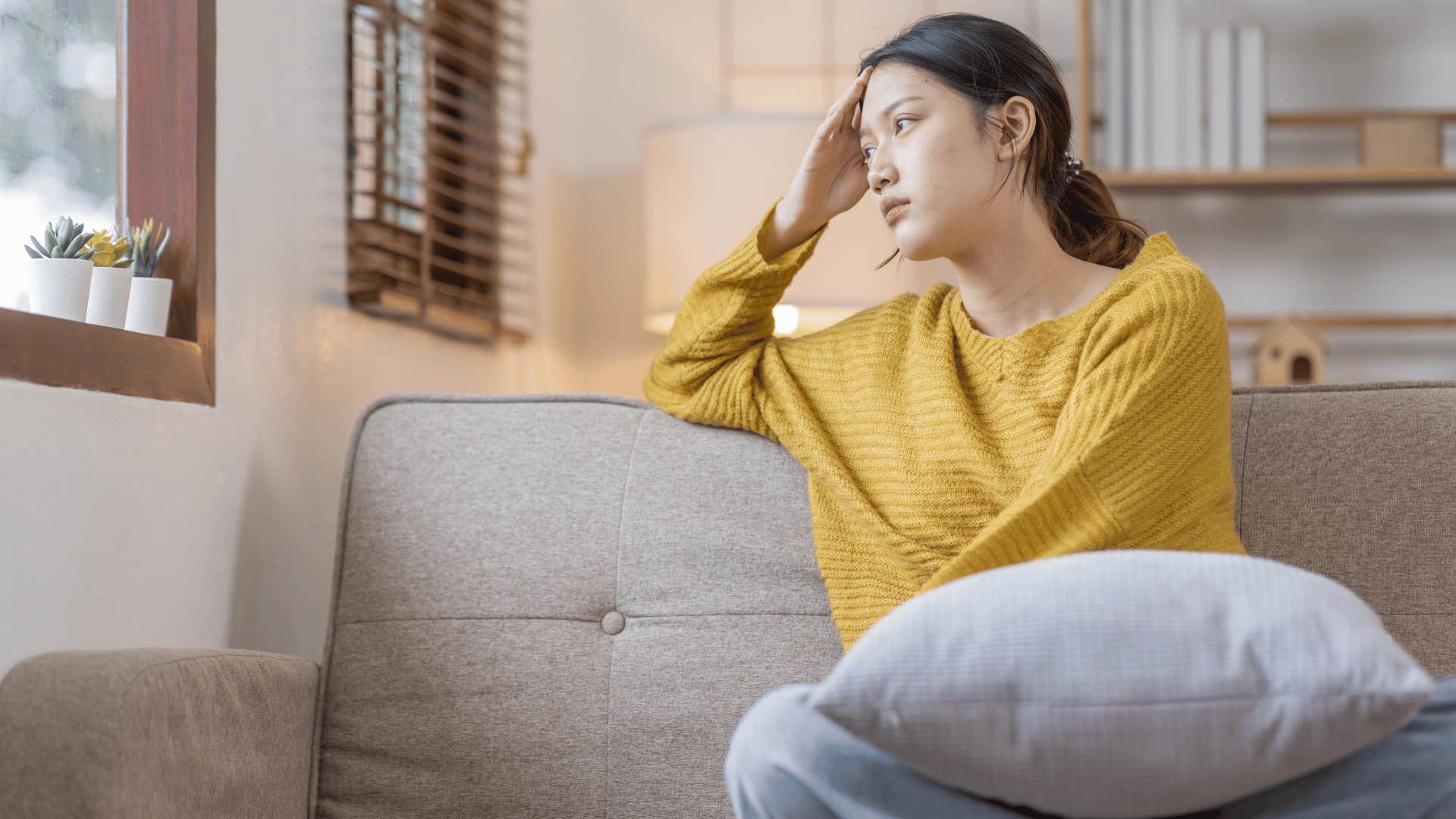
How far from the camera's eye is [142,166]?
1344mm

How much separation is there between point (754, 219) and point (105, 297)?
1109mm

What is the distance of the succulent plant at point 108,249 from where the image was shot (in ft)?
4.04

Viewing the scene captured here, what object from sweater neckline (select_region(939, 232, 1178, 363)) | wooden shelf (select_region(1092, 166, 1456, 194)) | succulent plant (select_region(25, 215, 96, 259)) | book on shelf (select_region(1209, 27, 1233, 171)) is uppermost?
book on shelf (select_region(1209, 27, 1233, 171))

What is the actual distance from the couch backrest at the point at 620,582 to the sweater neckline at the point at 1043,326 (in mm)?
167

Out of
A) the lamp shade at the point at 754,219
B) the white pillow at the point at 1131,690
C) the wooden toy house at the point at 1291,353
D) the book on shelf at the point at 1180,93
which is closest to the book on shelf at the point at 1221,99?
the book on shelf at the point at 1180,93

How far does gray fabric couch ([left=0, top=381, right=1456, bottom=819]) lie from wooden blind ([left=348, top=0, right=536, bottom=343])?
0.53 metres

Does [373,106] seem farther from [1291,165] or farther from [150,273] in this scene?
[1291,165]

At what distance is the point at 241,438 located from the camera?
1406 millimetres

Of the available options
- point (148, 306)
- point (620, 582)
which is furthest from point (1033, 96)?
point (148, 306)

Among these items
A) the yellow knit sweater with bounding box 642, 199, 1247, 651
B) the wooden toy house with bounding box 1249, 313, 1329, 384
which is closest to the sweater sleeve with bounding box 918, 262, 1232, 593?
the yellow knit sweater with bounding box 642, 199, 1247, 651

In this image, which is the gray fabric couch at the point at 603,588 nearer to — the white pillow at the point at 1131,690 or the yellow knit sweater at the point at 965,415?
the yellow knit sweater at the point at 965,415

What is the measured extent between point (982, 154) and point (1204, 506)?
0.39 m

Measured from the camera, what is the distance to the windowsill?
1.07 m

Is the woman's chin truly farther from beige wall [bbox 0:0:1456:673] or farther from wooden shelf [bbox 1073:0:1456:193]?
wooden shelf [bbox 1073:0:1456:193]
